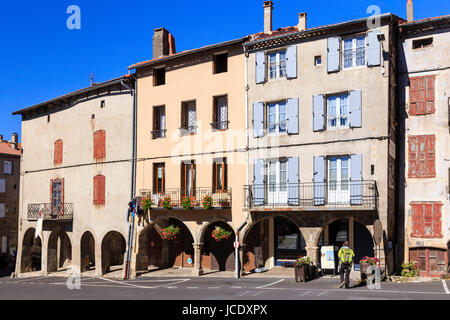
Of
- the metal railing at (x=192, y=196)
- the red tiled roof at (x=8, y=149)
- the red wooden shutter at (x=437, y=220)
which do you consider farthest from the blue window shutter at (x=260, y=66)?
the red tiled roof at (x=8, y=149)

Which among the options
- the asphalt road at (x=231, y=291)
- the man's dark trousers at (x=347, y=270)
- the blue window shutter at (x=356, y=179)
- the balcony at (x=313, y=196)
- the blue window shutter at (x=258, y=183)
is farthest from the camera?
the blue window shutter at (x=258, y=183)

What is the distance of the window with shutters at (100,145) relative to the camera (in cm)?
3306

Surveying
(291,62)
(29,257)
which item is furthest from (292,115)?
(29,257)

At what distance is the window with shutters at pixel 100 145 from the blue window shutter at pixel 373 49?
16.1 m

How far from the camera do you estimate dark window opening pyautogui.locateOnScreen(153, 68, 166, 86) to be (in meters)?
30.7

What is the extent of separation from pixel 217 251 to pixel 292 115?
8.55 m

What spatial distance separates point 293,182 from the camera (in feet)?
82.0

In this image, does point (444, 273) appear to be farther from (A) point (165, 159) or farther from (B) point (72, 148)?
(B) point (72, 148)

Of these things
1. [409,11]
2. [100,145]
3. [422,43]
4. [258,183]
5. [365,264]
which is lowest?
[365,264]

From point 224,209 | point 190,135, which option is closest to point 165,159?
point 190,135

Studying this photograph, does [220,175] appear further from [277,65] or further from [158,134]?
[277,65]

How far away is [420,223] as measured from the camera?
24.0 metres

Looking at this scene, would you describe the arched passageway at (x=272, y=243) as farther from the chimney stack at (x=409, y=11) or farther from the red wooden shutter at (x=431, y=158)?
the chimney stack at (x=409, y=11)

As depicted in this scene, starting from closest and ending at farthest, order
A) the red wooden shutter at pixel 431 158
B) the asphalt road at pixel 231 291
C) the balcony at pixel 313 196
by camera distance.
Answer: the asphalt road at pixel 231 291
the balcony at pixel 313 196
the red wooden shutter at pixel 431 158
